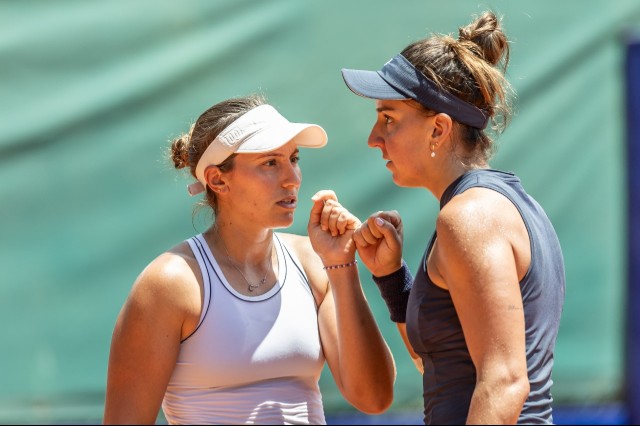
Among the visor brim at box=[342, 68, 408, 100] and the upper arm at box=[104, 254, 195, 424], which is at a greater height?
the visor brim at box=[342, 68, 408, 100]

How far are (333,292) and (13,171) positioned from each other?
1.27 meters

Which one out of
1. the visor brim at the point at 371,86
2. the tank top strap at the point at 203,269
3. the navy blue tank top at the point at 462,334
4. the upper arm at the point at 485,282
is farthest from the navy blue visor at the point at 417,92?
the tank top strap at the point at 203,269

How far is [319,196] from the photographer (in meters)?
2.41

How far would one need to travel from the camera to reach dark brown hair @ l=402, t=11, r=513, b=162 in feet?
6.70

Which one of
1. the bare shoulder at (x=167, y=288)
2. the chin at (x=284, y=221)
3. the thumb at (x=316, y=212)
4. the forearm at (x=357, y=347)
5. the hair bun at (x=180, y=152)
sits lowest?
the forearm at (x=357, y=347)

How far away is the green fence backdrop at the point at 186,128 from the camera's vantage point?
301cm

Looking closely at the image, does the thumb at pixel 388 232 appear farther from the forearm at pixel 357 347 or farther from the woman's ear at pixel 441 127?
the woman's ear at pixel 441 127

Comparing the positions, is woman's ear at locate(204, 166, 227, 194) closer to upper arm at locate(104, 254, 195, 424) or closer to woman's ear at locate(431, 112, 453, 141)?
upper arm at locate(104, 254, 195, 424)

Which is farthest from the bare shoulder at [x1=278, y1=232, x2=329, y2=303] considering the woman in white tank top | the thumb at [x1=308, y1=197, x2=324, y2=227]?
the thumb at [x1=308, y1=197, x2=324, y2=227]

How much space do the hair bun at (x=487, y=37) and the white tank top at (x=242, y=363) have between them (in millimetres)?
757

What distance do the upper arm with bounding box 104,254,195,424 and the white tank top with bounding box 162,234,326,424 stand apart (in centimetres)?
6

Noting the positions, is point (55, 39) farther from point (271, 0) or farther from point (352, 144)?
point (352, 144)

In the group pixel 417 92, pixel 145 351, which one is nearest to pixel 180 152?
pixel 145 351

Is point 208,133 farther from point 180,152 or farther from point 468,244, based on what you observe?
point 468,244
